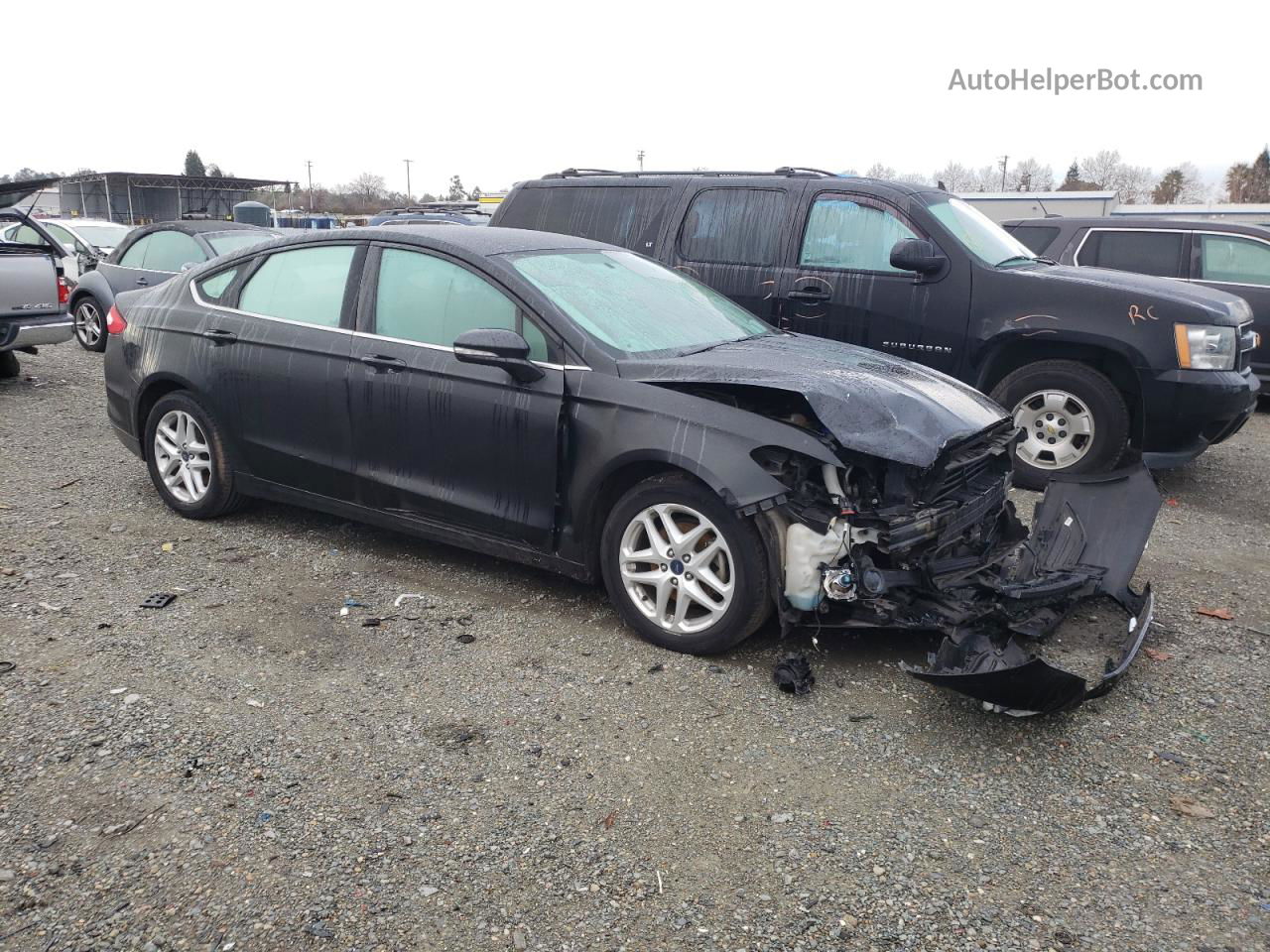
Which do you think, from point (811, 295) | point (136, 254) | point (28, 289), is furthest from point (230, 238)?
point (811, 295)

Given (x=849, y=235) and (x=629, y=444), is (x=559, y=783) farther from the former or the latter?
(x=849, y=235)

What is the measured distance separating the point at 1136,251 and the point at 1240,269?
1.07 metres

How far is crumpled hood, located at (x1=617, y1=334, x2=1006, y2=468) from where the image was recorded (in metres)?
3.74

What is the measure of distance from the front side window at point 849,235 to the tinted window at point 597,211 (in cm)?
117

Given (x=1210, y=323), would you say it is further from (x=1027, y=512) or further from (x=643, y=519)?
(x=643, y=519)

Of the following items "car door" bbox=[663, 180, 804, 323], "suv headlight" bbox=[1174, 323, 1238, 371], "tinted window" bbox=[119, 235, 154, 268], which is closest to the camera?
"suv headlight" bbox=[1174, 323, 1238, 371]

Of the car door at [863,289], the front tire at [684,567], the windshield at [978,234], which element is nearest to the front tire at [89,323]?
the car door at [863,289]

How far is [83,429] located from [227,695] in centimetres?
542

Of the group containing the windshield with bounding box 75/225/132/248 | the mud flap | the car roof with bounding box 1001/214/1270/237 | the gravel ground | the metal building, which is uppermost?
the metal building

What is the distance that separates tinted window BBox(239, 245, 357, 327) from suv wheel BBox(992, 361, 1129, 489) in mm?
4234

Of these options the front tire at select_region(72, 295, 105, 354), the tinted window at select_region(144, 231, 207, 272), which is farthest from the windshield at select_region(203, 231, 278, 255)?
the front tire at select_region(72, 295, 105, 354)

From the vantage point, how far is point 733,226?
7.30 meters

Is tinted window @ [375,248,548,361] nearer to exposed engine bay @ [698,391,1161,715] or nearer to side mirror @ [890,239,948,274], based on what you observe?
exposed engine bay @ [698,391,1161,715]

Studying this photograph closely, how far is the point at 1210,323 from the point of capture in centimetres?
641
